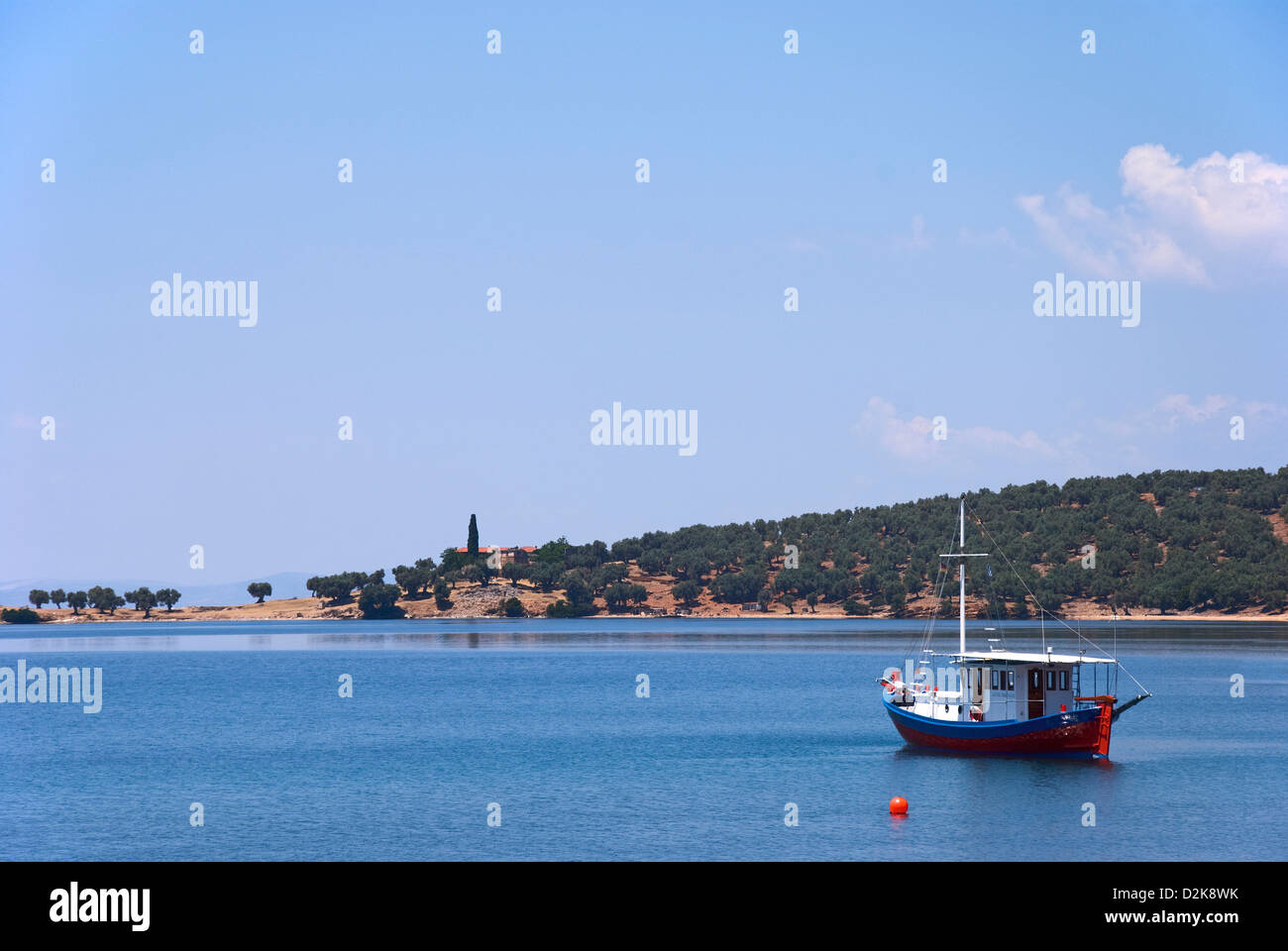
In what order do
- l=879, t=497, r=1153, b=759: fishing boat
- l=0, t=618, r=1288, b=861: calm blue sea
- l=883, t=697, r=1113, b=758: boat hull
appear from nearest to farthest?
l=0, t=618, r=1288, b=861: calm blue sea < l=883, t=697, r=1113, b=758: boat hull < l=879, t=497, r=1153, b=759: fishing boat

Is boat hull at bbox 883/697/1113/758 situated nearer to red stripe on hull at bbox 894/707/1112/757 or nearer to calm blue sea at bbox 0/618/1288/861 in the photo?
red stripe on hull at bbox 894/707/1112/757

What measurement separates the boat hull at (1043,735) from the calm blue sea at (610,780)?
2.98 ft

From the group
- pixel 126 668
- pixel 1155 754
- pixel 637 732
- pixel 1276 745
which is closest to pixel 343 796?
pixel 637 732

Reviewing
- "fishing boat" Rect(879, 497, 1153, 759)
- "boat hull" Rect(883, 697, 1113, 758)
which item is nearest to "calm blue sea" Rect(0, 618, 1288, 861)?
"boat hull" Rect(883, 697, 1113, 758)

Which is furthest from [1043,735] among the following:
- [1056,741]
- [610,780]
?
[610,780]

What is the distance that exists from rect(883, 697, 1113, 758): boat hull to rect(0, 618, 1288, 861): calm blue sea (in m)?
0.91

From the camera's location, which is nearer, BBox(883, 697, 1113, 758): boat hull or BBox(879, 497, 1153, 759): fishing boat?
BBox(883, 697, 1113, 758): boat hull

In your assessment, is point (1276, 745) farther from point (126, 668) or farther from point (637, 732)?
point (126, 668)

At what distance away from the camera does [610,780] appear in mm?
66312

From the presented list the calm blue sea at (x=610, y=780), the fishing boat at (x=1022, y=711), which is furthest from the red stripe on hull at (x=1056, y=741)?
the calm blue sea at (x=610, y=780)

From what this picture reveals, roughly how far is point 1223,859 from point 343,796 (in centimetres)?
3778

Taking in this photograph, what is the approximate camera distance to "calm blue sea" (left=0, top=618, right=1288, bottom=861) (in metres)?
50.2

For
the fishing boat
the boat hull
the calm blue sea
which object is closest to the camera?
the calm blue sea
